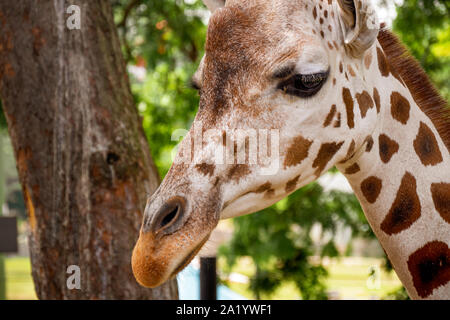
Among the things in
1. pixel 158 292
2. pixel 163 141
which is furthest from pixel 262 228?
pixel 158 292

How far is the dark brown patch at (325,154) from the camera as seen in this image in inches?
68.2

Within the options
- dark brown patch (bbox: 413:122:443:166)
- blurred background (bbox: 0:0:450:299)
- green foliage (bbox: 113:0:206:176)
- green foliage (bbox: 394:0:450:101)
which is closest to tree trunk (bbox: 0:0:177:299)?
dark brown patch (bbox: 413:122:443:166)

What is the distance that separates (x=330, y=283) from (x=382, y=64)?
1060cm

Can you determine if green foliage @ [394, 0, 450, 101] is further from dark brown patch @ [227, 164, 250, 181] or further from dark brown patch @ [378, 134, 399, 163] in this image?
dark brown patch @ [227, 164, 250, 181]

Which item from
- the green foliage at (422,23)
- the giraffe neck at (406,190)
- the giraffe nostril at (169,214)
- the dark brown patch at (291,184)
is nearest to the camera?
the giraffe nostril at (169,214)

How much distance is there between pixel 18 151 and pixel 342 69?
2036mm

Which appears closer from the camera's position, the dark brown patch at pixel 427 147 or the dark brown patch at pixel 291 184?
the dark brown patch at pixel 291 184

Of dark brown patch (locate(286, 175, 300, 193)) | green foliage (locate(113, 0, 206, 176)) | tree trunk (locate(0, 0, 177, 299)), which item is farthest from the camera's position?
green foliage (locate(113, 0, 206, 176))

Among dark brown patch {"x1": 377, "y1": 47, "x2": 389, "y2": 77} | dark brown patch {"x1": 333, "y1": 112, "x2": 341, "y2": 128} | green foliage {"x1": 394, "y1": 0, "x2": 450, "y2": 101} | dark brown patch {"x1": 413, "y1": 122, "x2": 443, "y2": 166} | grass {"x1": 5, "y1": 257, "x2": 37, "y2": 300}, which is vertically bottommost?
grass {"x1": 5, "y1": 257, "x2": 37, "y2": 300}

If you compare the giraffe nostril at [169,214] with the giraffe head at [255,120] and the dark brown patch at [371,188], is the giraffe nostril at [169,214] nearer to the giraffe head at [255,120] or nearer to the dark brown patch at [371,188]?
the giraffe head at [255,120]

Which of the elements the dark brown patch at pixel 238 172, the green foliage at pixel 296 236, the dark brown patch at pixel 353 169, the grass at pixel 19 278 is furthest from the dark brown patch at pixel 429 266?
the grass at pixel 19 278

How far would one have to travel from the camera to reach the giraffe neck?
1.82 m

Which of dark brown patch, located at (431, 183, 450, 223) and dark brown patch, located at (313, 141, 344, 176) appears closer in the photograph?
dark brown patch, located at (313, 141, 344, 176)

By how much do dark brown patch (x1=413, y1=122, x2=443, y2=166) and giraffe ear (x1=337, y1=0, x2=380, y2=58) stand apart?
0.41m
